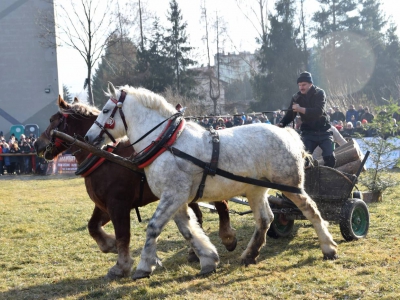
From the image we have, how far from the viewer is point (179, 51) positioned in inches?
1430

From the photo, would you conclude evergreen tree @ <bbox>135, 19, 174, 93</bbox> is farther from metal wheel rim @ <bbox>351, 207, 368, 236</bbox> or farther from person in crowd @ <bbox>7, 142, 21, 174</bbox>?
metal wheel rim @ <bbox>351, 207, 368, 236</bbox>

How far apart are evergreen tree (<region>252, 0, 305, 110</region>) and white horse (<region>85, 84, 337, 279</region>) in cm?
3062

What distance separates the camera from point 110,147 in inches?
238

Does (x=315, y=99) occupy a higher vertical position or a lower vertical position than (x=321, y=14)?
lower

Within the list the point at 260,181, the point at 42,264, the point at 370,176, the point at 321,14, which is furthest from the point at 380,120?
the point at 321,14

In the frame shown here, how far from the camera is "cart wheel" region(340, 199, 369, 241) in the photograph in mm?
6578

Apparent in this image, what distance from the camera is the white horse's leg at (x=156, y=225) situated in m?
5.11

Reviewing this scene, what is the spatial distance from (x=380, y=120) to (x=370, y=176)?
1216 mm

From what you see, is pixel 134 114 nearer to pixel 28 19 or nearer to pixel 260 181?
pixel 260 181

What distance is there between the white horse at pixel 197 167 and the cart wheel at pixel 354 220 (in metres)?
0.71

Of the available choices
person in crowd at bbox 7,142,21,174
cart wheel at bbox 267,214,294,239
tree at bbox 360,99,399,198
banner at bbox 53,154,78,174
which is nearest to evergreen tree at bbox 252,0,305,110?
banner at bbox 53,154,78,174

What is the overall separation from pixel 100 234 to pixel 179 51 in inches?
1228

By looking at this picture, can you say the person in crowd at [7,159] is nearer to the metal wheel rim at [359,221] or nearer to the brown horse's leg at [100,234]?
the brown horse's leg at [100,234]

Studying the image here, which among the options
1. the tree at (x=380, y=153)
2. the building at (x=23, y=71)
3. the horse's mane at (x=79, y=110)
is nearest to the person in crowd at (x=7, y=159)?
the building at (x=23, y=71)
